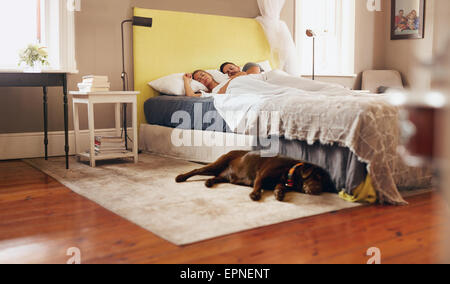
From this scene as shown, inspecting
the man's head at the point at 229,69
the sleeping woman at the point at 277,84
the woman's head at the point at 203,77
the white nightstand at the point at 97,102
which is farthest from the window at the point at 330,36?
the white nightstand at the point at 97,102

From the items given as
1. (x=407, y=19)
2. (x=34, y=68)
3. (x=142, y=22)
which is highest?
(x=407, y=19)

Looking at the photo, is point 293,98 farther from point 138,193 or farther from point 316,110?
point 138,193

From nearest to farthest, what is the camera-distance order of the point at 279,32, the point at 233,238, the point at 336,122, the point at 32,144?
the point at 233,238
the point at 336,122
the point at 32,144
the point at 279,32

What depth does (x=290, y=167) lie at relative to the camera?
268 cm

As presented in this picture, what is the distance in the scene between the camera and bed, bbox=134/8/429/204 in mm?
2578

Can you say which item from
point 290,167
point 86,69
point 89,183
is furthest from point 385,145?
point 86,69

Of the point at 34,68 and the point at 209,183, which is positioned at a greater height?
the point at 34,68

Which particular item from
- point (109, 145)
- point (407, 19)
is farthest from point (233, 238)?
point (407, 19)

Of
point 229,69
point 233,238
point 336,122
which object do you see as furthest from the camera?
point 229,69

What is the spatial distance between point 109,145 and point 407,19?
438cm

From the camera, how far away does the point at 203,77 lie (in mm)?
4465

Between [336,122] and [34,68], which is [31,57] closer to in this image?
[34,68]

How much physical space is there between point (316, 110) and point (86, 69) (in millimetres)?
2405

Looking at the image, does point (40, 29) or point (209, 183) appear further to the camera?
point (40, 29)
